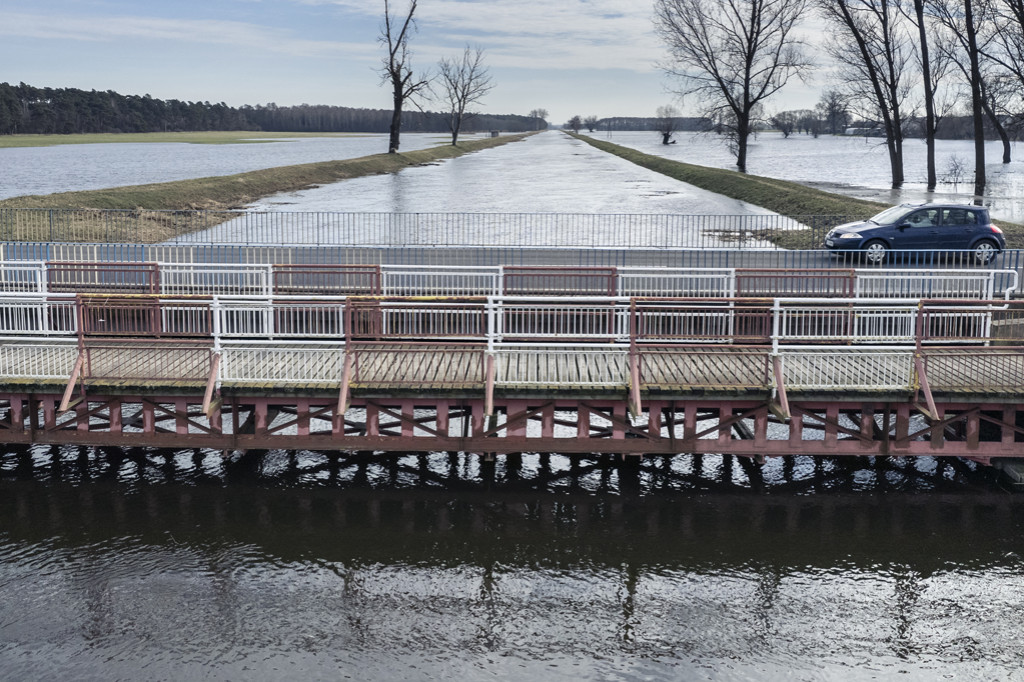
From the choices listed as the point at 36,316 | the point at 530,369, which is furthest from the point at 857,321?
the point at 36,316

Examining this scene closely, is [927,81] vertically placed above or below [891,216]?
above

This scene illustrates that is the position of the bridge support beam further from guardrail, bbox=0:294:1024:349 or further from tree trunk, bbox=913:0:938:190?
tree trunk, bbox=913:0:938:190

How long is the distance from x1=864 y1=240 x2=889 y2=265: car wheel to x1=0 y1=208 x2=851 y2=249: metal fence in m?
3.23

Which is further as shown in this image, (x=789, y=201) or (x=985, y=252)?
(x=789, y=201)

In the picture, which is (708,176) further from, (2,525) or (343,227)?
(2,525)

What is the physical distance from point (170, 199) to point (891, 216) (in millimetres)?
34890

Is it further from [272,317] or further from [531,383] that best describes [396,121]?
[531,383]

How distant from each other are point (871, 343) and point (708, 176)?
178 ft

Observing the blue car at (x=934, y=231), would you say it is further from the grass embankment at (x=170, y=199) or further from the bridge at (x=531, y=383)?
the grass embankment at (x=170, y=199)

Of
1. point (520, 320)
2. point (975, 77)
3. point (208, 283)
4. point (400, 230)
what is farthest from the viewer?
point (975, 77)

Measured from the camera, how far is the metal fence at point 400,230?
116 feet

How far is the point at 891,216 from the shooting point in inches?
1179

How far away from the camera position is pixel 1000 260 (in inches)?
1164

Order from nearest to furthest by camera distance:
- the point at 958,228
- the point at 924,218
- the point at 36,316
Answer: the point at 36,316 < the point at 958,228 < the point at 924,218
